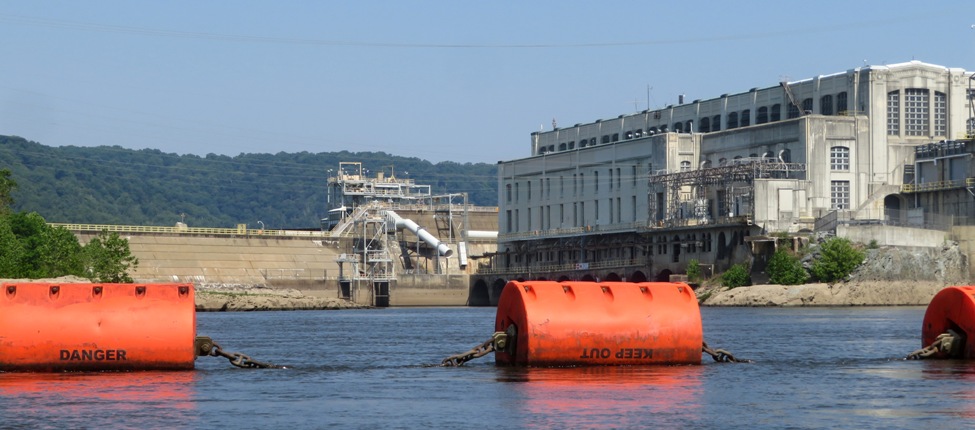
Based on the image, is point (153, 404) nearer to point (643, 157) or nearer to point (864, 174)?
point (864, 174)

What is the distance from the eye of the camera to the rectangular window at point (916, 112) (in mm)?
139125

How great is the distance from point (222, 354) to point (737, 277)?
105 m

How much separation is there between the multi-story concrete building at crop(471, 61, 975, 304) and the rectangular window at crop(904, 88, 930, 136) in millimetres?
86

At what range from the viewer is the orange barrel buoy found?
1313 inches

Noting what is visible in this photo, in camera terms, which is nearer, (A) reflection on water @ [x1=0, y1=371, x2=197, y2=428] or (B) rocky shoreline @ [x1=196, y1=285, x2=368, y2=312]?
(A) reflection on water @ [x1=0, y1=371, x2=197, y2=428]

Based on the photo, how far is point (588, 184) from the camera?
16550 centimetres

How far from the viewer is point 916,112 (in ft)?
458

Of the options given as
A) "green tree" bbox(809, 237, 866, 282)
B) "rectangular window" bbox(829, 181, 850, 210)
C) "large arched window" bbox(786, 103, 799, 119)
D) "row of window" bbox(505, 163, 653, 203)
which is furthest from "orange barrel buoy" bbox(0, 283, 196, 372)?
"row of window" bbox(505, 163, 653, 203)

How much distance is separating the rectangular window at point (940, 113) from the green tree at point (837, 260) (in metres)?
19.1

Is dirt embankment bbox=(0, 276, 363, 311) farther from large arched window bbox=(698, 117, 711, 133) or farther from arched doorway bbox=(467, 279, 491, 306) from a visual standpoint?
large arched window bbox=(698, 117, 711, 133)

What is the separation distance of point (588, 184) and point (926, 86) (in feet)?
127

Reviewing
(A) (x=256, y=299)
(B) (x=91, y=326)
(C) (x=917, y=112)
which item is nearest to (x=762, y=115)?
(C) (x=917, y=112)

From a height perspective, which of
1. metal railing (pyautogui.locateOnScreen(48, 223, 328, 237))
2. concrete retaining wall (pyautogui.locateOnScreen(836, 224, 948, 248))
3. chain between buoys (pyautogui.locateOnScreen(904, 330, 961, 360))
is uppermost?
metal railing (pyautogui.locateOnScreen(48, 223, 328, 237))

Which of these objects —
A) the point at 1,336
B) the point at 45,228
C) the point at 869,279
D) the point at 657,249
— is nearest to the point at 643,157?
the point at 657,249
